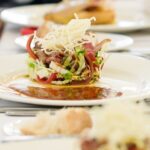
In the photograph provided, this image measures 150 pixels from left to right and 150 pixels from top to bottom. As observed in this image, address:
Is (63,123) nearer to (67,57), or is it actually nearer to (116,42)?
(67,57)

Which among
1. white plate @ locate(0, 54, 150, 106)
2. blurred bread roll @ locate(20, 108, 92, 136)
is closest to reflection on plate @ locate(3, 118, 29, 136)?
blurred bread roll @ locate(20, 108, 92, 136)

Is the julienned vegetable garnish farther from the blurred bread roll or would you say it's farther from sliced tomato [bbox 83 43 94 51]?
the blurred bread roll

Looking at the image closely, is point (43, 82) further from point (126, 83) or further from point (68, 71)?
point (126, 83)

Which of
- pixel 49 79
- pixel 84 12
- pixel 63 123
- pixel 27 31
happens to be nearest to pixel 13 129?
pixel 63 123

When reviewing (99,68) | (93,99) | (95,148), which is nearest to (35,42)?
(99,68)

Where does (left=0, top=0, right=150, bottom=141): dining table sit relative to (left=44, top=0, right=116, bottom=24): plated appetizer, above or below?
below
